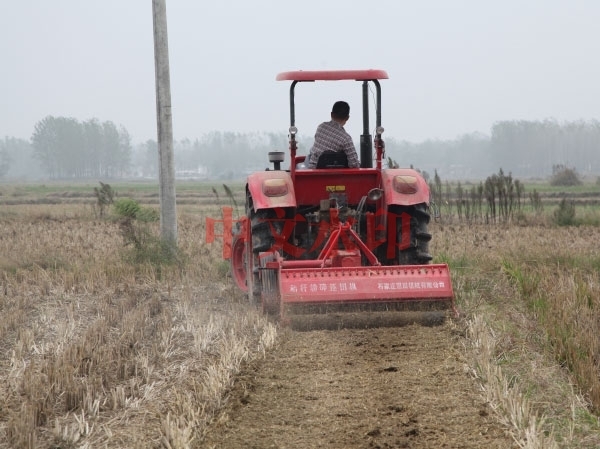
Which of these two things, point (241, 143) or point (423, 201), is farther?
point (241, 143)

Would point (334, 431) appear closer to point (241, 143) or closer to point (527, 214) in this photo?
point (527, 214)

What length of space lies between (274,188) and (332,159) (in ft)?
2.09

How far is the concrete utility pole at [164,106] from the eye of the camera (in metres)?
11.4

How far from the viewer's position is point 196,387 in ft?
16.0

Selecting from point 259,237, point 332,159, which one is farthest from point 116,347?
point 332,159

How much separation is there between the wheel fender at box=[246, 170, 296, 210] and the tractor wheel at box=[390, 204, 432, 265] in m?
0.91

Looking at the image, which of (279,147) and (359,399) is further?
(279,147)

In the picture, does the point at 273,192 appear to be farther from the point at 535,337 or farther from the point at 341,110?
the point at 535,337

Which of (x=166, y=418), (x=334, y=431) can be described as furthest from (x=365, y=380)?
(x=166, y=418)

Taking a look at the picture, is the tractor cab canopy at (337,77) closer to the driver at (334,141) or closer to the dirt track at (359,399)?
the driver at (334,141)

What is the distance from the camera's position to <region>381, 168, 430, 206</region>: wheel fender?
7.17 m

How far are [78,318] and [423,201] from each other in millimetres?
3200

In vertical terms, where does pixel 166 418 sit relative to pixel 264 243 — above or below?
below

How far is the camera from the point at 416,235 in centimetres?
736
